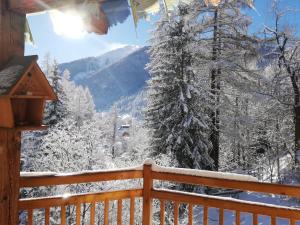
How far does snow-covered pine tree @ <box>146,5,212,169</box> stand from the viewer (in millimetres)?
14039

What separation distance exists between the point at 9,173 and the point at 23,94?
0.45 metres

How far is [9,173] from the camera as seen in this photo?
198 cm

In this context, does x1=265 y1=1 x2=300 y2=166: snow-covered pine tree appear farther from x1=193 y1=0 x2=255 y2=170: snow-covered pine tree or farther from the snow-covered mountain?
the snow-covered mountain

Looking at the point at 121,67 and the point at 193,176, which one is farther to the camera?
the point at 121,67

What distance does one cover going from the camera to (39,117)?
2.09m

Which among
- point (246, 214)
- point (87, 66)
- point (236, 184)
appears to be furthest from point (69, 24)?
point (87, 66)

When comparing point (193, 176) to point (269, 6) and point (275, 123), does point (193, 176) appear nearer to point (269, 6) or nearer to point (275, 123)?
point (269, 6)

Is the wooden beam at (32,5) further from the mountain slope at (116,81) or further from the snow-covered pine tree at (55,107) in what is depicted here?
the mountain slope at (116,81)

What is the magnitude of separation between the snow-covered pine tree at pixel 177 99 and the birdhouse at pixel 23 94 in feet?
38.8

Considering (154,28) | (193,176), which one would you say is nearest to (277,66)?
(154,28)

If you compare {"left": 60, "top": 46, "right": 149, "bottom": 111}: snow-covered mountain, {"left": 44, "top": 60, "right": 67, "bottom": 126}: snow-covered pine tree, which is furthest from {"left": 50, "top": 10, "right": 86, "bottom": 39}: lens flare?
{"left": 60, "top": 46, "right": 149, "bottom": 111}: snow-covered mountain

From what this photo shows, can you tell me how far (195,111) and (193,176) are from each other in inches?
455

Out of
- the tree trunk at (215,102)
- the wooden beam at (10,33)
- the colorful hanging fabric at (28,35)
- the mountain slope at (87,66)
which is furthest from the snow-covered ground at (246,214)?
the mountain slope at (87,66)

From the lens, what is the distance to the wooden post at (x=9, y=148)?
6.40ft
